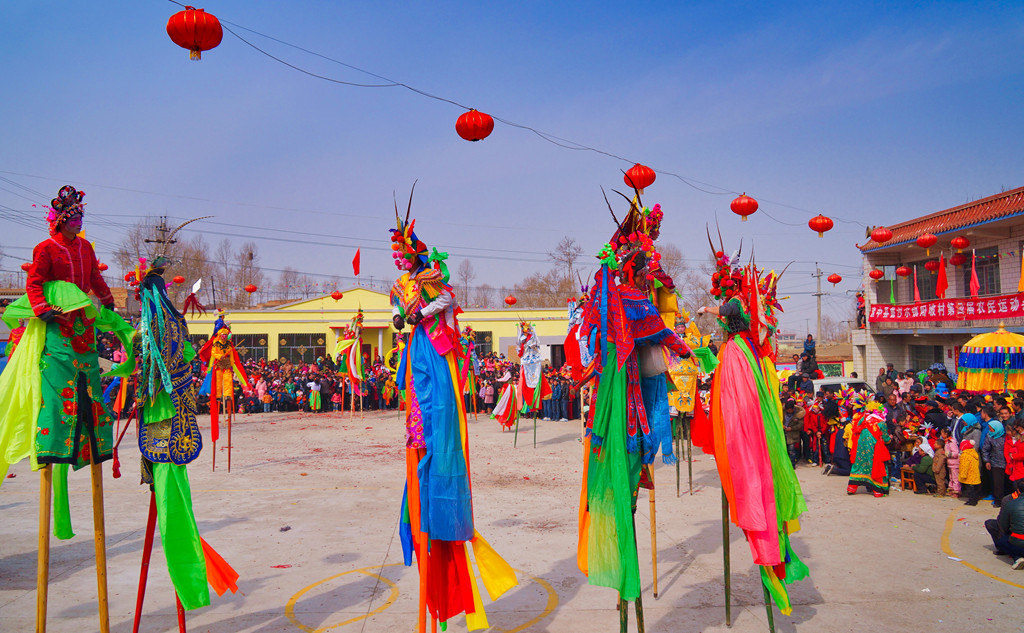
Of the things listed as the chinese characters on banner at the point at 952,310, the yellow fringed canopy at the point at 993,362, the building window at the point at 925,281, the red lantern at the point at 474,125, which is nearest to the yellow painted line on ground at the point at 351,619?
the red lantern at the point at 474,125

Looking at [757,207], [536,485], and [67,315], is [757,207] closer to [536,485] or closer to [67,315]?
[536,485]

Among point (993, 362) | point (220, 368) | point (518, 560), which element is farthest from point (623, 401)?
point (993, 362)

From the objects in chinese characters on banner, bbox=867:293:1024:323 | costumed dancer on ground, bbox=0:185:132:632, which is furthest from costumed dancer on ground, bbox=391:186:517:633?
chinese characters on banner, bbox=867:293:1024:323

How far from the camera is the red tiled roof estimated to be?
17.7 metres

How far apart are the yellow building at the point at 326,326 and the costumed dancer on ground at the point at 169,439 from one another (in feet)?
80.0

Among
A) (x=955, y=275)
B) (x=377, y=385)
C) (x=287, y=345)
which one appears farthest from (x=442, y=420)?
(x=287, y=345)

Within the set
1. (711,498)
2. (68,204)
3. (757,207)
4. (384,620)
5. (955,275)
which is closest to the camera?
(68,204)

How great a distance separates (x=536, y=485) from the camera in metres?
9.73

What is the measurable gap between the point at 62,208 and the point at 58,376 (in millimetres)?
1176

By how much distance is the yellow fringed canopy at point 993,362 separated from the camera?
1447cm

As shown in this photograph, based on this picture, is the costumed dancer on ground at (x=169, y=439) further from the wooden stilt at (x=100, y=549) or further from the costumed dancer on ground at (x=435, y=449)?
the costumed dancer on ground at (x=435, y=449)

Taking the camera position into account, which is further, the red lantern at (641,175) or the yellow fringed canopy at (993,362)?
the yellow fringed canopy at (993,362)

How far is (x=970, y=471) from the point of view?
332 inches

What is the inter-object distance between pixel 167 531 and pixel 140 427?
0.72 metres
